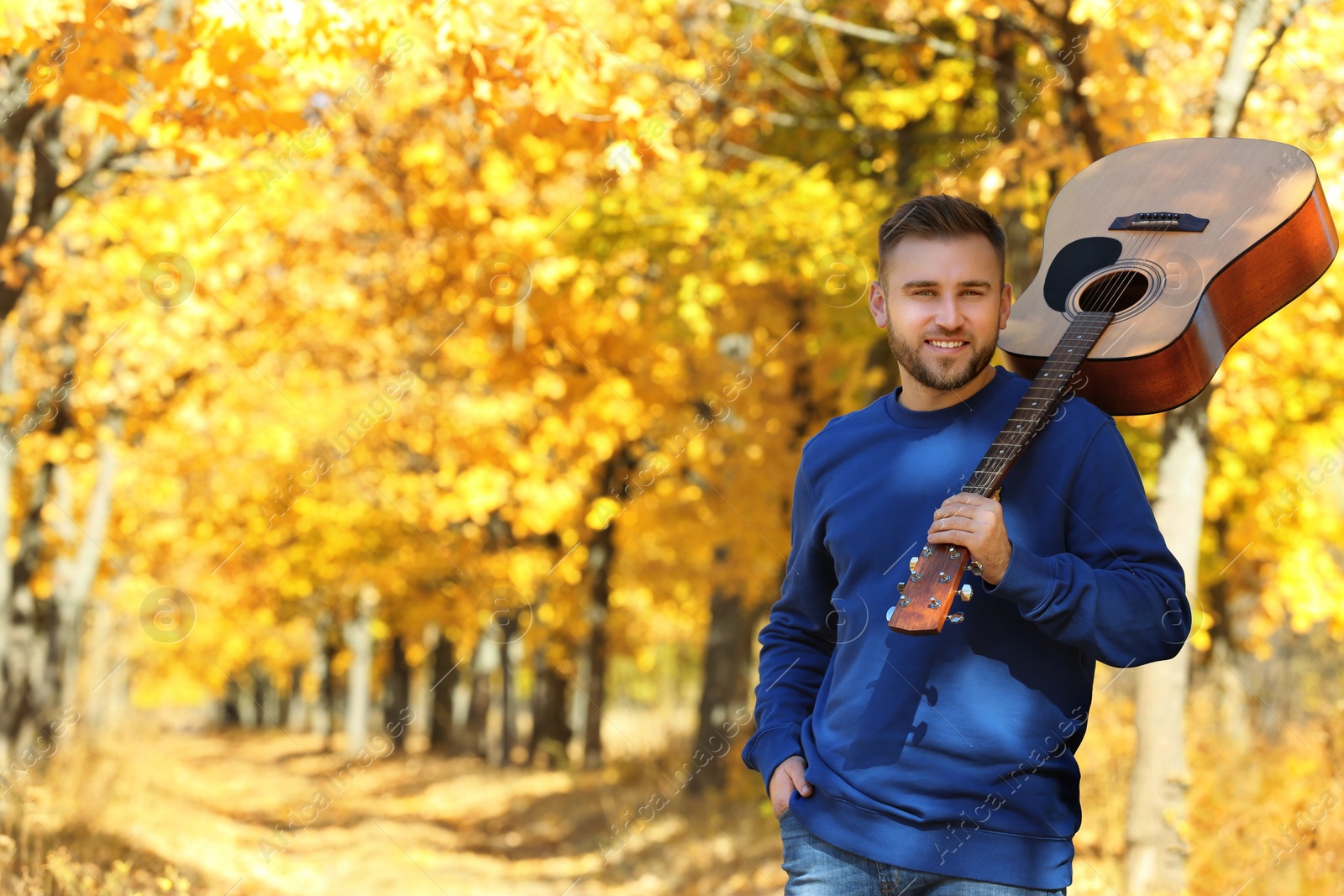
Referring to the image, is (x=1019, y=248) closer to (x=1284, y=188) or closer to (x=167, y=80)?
(x=167, y=80)

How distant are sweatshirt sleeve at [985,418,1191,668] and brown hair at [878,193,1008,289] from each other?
406 millimetres

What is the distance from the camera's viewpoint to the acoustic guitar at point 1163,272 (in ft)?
7.28

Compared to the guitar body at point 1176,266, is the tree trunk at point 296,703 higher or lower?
lower

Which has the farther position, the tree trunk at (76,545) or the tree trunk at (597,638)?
the tree trunk at (597,638)

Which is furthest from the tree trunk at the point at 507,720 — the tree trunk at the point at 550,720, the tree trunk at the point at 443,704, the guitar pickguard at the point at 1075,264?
the guitar pickguard at the point at 1075,264

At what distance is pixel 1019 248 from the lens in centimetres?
812

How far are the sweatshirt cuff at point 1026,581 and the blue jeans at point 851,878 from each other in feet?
1.52

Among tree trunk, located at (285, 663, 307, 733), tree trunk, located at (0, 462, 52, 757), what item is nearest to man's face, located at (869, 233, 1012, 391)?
tree trunk, located at (0, 462, 52, 757)

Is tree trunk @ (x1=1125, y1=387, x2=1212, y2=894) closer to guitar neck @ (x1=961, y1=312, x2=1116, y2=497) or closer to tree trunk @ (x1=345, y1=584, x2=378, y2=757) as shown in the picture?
guitar neck @ (x1=961, y1=312, x2=1116, y2=497)

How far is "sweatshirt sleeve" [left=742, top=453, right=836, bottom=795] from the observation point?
7.93 feet

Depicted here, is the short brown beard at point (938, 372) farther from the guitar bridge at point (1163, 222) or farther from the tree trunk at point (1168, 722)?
the tree trunk at point (1168, 722)

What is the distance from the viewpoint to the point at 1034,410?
6.76 feet

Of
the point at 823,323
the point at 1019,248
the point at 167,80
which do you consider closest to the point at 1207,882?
the point at 1019,248

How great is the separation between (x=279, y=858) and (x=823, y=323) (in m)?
6.73
